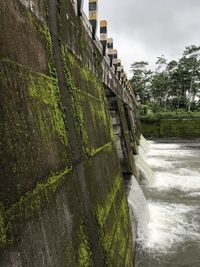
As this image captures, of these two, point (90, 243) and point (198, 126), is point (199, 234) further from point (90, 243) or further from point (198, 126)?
point (198, 126)

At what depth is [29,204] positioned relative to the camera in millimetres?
1895

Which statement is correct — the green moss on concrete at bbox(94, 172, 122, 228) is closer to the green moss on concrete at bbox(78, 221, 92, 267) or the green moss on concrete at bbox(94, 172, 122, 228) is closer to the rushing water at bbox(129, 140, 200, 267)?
the green moss on concrete at bbox(78, 221, 92, 267)

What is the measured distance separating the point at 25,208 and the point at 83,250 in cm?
112

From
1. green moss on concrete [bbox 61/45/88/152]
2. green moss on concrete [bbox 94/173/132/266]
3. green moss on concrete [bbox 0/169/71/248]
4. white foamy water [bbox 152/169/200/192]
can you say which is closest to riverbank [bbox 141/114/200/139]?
white foamy water [bbox 152/169/200/192]

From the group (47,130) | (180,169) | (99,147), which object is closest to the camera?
(47,130)

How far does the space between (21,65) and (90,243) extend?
72.4 inches

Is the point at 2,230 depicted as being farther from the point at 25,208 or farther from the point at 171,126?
the point at 171,126

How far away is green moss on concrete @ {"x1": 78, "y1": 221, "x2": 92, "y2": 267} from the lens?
2633 millimetres

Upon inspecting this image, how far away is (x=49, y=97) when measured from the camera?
269 centimetres

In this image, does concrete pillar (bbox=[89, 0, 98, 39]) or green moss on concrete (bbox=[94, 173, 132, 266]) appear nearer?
green moss on concrete (bbox=[94, 173, 132, 266])

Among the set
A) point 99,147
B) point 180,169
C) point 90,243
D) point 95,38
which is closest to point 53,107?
point 90,243

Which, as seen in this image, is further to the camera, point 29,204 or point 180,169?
point 180,169

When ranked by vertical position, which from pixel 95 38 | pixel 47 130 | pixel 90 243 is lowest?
pixel 90 243

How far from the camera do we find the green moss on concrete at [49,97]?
2.35 m
